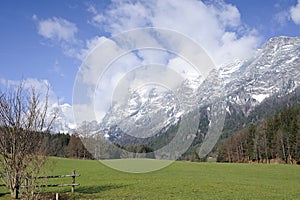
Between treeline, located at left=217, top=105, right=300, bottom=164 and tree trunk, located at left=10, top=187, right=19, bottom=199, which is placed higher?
treeline, located at left=217, top=105, right=300, bottom=164

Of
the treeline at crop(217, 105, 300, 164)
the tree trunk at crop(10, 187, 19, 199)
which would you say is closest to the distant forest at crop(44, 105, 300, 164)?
the treeline at crop(217, 105, 300, 164)

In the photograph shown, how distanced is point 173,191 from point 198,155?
11936 cm

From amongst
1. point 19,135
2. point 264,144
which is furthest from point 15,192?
point 264,144

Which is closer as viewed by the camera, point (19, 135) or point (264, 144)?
point (19, 135)

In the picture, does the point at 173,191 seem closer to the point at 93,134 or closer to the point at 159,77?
the point at 159,77

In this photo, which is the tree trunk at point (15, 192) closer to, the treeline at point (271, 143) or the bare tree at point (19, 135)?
the bare tree at point (19, 135)

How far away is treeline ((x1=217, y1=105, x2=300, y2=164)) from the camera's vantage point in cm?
9044

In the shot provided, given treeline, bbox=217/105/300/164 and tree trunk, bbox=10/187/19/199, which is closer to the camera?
tree trunk, bbox=10/187/19/199

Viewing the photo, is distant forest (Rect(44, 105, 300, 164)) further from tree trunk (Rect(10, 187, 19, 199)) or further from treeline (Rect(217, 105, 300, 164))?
tree trunk (Rect(10, 187, 19, 199))

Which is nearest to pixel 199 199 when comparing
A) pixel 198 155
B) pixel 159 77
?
pixel 159 77

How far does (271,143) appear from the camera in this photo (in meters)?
98.7

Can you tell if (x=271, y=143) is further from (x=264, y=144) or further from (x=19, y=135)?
(x=19, y=135)

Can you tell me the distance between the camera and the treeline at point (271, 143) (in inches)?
3561

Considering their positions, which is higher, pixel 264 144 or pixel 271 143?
pixel 271 143
